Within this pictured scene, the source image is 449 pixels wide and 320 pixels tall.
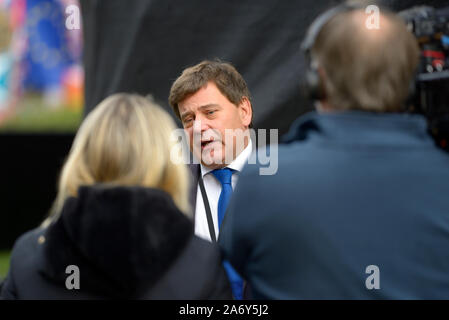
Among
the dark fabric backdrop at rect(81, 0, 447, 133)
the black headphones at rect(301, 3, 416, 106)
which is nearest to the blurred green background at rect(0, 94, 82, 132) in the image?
the dark fabric backdrop at rect(81, 0, 447, 133)

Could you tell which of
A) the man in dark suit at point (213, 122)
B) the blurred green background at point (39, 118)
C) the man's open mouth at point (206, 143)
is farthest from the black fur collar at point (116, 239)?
the blurred green background at point (39, 118)

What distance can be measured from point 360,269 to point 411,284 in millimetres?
110

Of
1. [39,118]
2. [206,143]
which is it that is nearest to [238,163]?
[206,143]

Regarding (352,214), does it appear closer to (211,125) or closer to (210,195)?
(210,195)

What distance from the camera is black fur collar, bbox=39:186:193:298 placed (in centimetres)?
111

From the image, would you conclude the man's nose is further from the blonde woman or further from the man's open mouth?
the blonde woman

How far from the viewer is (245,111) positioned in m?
2.23

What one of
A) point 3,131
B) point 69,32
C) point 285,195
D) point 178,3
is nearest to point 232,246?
point 285,195

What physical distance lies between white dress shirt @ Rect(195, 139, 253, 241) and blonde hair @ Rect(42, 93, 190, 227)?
605 millimetres

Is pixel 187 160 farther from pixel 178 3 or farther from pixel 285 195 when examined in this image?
pixel 285 195

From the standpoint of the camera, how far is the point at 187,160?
224 centimetres

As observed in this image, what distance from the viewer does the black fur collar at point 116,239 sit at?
111 centimetres

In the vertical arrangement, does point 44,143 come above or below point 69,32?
below
